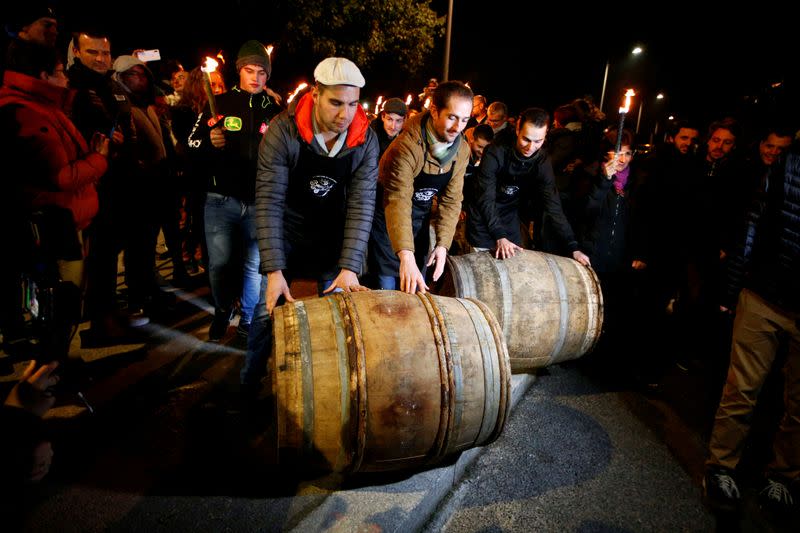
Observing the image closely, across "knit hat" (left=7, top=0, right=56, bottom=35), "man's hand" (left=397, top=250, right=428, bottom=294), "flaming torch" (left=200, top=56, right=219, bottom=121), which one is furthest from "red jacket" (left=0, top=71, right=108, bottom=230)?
"man's hand" (left=397, top=250, right=428, bottom=294)

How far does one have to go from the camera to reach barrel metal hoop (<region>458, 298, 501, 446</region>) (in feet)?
7.48

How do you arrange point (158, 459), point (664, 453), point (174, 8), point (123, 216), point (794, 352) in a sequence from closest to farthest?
1. point (158, 459)
2. point (794, 352)
3. point (664, 453)
4. point (123, 216)
5. point (174, 8)

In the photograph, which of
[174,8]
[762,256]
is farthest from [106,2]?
[762,256]

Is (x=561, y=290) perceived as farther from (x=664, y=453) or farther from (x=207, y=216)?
(x=207, y=216)

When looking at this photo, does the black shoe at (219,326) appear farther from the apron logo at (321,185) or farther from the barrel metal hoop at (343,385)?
the barrel metal hoop at (343,385)

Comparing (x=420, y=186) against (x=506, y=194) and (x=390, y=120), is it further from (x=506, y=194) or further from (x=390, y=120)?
(x=390, y=120)

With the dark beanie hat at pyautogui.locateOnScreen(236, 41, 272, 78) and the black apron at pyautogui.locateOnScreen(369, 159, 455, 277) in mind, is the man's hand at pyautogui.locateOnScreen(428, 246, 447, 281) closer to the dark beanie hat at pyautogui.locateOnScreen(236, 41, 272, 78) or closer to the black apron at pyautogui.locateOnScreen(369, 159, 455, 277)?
the black apron at pyautogui.locateOnScreen(369, 159, 455, 277)

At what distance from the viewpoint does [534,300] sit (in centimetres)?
346

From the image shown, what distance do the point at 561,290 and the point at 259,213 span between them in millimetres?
2455

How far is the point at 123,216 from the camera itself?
4.10 metres

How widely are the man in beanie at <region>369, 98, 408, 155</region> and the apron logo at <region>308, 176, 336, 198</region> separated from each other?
2201 millimetres

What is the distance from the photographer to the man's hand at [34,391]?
1466mm

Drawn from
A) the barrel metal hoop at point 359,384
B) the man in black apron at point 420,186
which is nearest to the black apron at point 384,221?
the man in black apron at point 420,186

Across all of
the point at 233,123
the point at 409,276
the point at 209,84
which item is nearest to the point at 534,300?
the point at 409,276
